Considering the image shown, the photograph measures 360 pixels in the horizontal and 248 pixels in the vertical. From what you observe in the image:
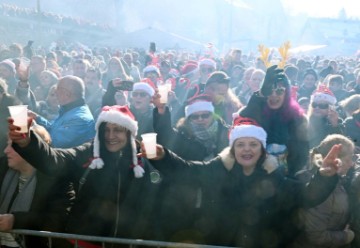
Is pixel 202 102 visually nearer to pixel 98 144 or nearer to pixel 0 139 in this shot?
pixel 98 144

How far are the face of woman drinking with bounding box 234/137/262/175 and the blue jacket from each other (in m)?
1.89

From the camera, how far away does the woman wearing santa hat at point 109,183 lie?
3715 mm

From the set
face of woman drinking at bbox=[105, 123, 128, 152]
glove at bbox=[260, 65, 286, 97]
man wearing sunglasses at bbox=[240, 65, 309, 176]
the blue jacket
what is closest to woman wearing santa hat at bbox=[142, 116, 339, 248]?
face of woman drinking at bbox=[105, 123, 128, 152]

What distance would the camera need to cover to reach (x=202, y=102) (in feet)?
17.9

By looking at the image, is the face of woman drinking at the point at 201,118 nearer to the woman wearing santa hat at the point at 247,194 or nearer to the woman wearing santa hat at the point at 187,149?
the woman wearing santa hat at the point at 187,149

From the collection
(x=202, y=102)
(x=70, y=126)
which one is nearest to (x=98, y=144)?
(x=70, y=126)

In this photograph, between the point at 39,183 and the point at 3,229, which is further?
the point at 39,183

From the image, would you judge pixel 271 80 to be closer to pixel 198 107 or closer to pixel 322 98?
pixel 198 107

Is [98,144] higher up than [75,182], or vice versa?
[98,144]

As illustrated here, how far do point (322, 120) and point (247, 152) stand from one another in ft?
8.18

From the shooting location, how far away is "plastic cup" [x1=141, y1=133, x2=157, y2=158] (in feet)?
10.6

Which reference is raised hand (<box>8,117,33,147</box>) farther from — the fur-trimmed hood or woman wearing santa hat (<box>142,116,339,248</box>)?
the fur-trimmed hood

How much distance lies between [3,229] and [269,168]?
2.19 m

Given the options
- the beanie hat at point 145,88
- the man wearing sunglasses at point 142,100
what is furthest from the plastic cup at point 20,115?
the beanie hat at point 145,88
